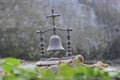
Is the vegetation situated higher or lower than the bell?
higher

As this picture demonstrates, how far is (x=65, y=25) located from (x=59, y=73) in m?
8.71

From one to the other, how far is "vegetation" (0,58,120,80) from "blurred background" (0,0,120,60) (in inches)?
331

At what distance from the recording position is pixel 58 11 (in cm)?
944

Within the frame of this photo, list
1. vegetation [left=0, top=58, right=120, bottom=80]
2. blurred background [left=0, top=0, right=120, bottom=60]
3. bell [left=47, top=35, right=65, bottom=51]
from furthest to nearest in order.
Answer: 1. blurred background [left=0, top=0, right=120, bottom=60]
2. bell [left=47, top=35, right=65, bottom=51]
3. vegetation [left=0, top=58, right=120, bottom=80]

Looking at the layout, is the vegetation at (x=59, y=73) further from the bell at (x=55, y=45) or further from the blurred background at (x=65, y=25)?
the blurred background at (x=65, y=25)

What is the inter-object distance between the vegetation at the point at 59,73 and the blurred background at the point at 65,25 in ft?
27.6

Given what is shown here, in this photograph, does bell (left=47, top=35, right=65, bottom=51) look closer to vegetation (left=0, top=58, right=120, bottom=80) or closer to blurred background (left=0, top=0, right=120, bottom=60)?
vegetation (left=0, top=58, right=120, bottom=80)

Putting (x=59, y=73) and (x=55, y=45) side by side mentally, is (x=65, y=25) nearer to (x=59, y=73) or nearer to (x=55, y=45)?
(x=55, y=45)

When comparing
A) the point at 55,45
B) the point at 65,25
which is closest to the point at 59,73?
the point at 55,45

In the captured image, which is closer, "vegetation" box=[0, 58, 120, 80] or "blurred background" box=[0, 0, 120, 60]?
"vegetation" box=[0, 58, 120, 80]

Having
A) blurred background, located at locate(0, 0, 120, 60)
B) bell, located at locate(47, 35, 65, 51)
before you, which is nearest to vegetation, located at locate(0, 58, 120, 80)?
bell, located at locate(47, 35, 65, 51)

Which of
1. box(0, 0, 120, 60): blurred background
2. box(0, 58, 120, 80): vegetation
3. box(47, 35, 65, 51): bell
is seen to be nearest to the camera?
box(0, 58, 120, 80): vegetation

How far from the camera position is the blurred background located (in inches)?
365

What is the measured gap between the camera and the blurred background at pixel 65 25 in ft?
30.4
